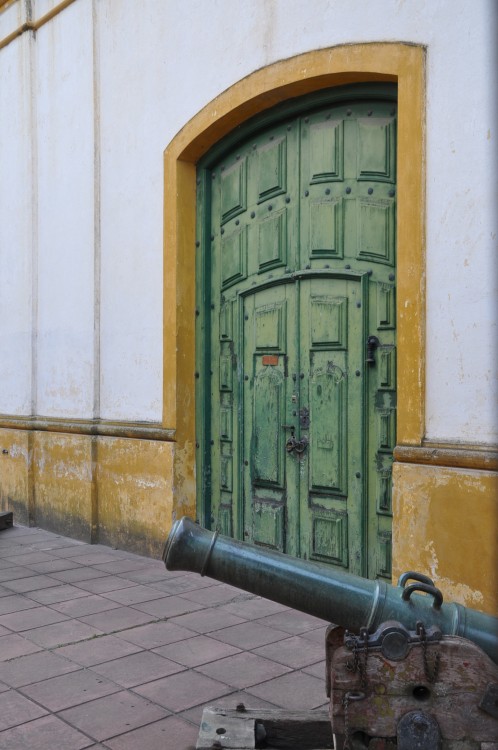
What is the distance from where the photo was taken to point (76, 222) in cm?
740

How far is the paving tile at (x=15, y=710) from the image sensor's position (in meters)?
3.34

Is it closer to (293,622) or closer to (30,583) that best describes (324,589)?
(293,622)

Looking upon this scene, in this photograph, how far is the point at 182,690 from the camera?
366 centimetres

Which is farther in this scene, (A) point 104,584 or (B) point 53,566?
(B) point 53,566

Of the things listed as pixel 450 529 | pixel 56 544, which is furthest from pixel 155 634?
pixel 56 544

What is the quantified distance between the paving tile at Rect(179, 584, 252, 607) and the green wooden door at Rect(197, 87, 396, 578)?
529mm

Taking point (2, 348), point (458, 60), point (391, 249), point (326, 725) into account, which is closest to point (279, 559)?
point (326, 725)

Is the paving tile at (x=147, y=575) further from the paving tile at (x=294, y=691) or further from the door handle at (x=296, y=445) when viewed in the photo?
the paving tile at (x=294, y=691)

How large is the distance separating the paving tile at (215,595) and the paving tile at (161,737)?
5.96 feet

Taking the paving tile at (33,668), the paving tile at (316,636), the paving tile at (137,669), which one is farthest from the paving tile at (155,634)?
the paving tile at (316,636)

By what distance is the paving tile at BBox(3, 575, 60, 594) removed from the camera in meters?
5.54

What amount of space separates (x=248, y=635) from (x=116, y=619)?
89 cm

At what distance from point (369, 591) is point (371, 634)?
0.15 m

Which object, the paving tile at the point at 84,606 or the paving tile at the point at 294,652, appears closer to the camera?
the paving tile at the point at 294,652
